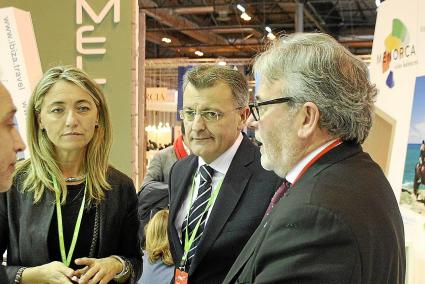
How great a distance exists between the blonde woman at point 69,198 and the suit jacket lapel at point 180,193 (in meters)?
0.18

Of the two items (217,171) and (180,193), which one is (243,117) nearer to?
(217,171)

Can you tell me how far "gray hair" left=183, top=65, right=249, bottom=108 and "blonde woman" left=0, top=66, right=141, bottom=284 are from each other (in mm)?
397

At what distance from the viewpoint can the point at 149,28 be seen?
15117mm

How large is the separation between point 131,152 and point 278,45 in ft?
7.12

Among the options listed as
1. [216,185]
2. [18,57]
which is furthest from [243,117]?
[18,57]

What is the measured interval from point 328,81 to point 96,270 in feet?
3.56

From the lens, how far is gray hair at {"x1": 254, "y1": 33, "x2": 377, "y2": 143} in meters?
1.17

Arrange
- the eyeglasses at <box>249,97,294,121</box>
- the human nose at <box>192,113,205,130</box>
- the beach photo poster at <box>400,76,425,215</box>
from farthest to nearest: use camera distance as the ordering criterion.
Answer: the beach photo poster at <box>400,76,425,215</box> → the human nose at <box>192,113,205,130</box> → the eyeglasses at <box>249,97,294,121</box>

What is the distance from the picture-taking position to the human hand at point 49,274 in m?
1.64

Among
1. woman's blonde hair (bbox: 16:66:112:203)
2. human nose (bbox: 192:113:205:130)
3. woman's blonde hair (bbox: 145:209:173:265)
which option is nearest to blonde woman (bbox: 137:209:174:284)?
woman's blonde hair (bbox: 145:209:173:265)

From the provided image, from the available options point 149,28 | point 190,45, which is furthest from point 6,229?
point 190,45

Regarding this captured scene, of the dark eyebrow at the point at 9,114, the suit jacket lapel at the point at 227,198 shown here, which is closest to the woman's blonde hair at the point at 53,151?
the suit jacket lapel at the point at 227,198

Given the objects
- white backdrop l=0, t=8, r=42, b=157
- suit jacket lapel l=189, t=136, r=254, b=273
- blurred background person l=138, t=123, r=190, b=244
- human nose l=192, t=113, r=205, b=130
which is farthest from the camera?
white backdrop l=0, t=8, r=42, b=157

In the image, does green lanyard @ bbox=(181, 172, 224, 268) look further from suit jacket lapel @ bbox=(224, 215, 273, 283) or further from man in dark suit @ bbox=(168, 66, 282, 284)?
suit jacket lapel @ bbox=(224, 215, 273, 283)
